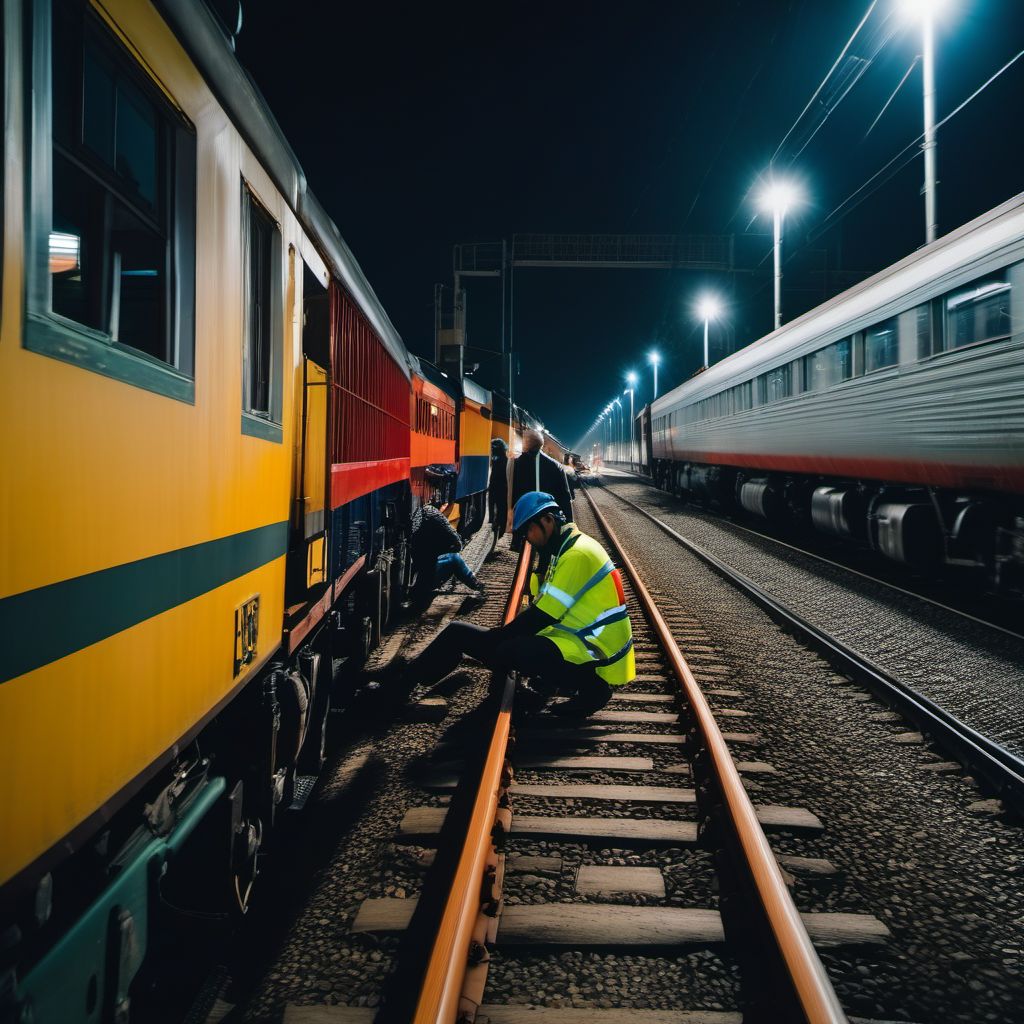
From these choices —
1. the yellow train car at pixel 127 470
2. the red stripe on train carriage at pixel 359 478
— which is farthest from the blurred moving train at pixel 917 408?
the yellow train car at pixel 127 470

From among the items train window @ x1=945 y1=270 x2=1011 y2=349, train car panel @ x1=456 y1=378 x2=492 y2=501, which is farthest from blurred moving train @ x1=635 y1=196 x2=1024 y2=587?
train car panel @ x1=456 y1=378 x2=492 y2=501

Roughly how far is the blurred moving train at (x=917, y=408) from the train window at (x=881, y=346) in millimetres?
32

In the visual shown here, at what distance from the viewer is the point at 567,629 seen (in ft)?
16.1

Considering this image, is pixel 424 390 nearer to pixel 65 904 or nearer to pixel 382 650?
pixel 382 650

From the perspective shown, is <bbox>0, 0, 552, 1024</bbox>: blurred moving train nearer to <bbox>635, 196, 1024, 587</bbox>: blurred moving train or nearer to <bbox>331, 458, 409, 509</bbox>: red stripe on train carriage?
<bbox>331, 458, 409, 509</bbox>: red stripe on train carriage

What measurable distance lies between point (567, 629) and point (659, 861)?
1757 millimetres

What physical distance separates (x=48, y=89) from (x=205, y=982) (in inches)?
109

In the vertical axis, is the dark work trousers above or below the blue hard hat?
below

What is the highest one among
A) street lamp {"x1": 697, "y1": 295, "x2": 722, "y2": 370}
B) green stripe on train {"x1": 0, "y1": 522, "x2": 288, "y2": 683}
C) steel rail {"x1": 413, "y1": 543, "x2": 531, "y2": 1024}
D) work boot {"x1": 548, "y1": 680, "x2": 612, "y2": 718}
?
street lamp {"x1": 697, "y1": 295, "x2": 722, "y2": 370}

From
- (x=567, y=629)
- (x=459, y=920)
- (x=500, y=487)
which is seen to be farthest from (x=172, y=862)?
(x=500, y=487)

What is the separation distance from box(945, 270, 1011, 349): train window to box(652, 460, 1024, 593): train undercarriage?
160 centimetres

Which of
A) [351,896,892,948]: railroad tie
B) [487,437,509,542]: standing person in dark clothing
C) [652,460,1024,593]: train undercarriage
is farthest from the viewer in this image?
[487,437,509,542]: standing person in dark clothing

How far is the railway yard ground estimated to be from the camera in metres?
Result: 2.56

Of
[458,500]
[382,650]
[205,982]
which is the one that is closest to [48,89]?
[205,982]
